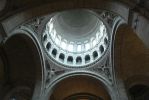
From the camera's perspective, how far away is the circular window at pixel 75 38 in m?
19.4

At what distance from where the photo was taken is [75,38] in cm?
2291

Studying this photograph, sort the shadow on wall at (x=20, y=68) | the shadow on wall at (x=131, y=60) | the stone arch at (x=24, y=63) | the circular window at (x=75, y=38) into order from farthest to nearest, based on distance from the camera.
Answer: the circular window at (x=75, y=38)
the shadow on wall at (x=20, y=68)
the stone arch at (x=24, y=63)
the shadow on wall at (x=131, y=60)

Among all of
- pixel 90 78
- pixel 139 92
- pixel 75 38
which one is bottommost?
pixel 139 92

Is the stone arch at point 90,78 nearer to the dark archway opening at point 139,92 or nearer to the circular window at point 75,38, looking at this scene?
the circular window at point 75,38

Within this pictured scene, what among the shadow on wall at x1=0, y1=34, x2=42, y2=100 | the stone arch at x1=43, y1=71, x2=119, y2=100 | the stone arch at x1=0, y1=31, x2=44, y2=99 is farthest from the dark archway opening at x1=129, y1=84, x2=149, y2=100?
the shadow on wall at x1=0, y1=34, x2=42, y2=100

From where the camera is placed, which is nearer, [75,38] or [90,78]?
[90,78]

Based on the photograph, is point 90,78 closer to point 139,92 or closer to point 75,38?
point 139,92

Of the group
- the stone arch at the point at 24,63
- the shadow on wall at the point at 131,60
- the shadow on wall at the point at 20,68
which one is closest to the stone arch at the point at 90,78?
the stone arch at the point at 24,63

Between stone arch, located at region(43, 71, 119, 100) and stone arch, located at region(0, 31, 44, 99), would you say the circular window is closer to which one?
stone arch, located at region(43, 71, 119, 100)

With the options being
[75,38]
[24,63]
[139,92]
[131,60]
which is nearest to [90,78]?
[131,60]

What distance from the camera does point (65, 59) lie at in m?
20.0

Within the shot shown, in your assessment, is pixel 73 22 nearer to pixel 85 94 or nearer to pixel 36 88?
pixel 85 94

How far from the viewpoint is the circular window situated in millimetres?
19438

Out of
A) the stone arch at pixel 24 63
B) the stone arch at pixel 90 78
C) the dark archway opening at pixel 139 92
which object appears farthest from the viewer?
the dark archway opening at pixel 139 92
